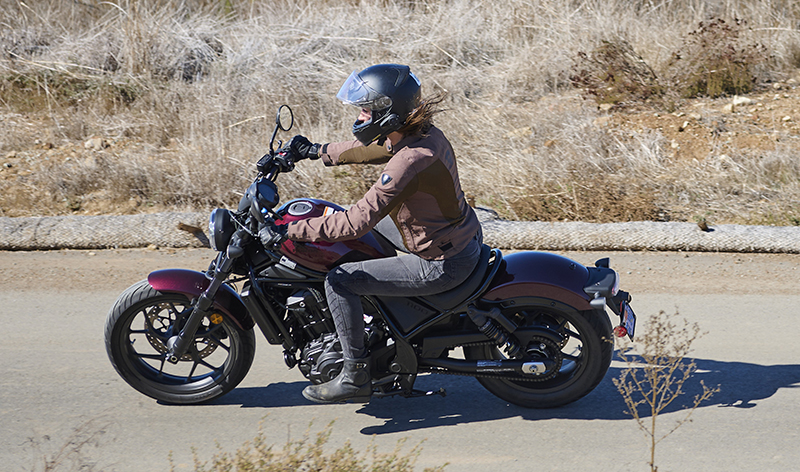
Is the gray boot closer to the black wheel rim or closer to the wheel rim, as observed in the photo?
the wheel rim

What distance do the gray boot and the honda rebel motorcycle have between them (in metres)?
0.08

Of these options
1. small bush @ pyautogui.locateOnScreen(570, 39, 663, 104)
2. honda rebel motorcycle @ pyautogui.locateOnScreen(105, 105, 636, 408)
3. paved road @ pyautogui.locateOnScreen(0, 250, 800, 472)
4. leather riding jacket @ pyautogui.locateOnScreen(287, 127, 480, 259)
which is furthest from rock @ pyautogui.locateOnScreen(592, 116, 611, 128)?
leather riding jacket @ pyautogui.locateOnScreen(287, 127, 480, 259)

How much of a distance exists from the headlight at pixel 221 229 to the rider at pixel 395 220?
1.22 ft

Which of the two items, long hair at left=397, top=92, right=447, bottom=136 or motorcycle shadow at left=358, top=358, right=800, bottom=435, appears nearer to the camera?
long hair at left=397, top=92, right=447, bottom=136

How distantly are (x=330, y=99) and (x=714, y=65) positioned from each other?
18.2 ft

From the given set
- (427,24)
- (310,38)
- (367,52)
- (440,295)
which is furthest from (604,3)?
(440,295)

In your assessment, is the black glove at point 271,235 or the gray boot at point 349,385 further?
the gray boot at point 349,385

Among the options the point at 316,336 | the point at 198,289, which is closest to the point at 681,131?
the point at 316,336

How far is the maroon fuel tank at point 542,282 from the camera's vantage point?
13.7 feet

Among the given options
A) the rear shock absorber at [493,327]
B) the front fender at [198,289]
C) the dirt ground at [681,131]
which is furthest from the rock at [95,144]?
the rear shock absorber at [493,327]

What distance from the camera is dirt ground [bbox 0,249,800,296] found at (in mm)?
6324

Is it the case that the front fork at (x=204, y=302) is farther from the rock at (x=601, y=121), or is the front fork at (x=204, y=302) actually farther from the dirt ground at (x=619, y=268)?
the rock at (x=601, y=121)

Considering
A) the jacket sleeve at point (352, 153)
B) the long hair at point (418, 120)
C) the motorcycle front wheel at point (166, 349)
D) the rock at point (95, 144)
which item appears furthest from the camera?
the rock at point (95, 144)

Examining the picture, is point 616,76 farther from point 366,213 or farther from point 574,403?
point 366,213
